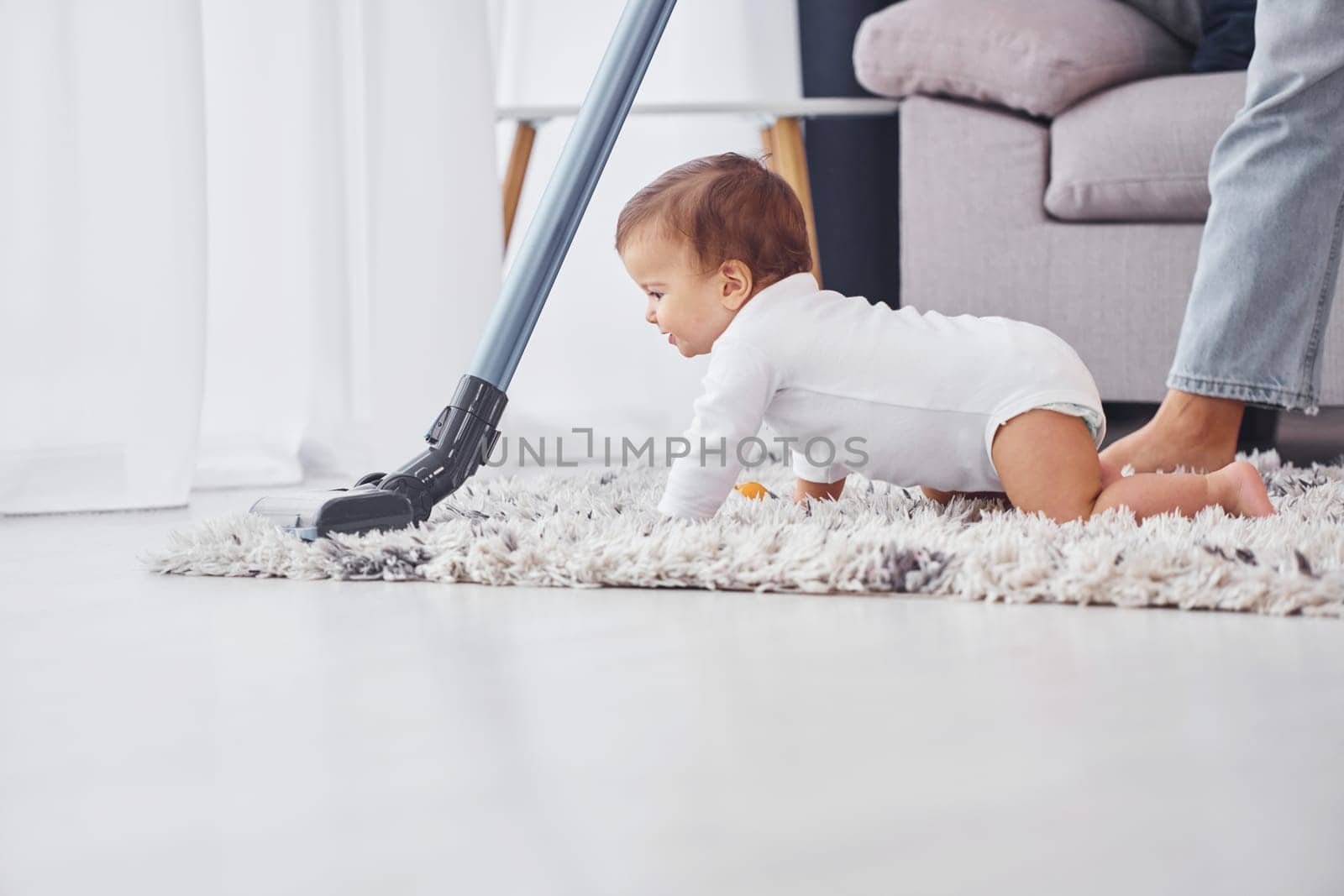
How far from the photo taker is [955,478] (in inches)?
39.1

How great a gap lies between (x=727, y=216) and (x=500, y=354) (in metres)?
0.20

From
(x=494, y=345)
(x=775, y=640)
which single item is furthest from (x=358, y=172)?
(x=775, y=640)

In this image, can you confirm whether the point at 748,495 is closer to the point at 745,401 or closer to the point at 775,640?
the point at 745,401

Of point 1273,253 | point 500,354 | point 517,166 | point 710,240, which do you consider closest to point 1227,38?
point 1273,253

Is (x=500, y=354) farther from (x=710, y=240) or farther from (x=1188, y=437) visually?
(x=1188, y=437)

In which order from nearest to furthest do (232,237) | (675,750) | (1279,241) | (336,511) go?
(675,750) < (336,511) < (1279,241) < (232,237)

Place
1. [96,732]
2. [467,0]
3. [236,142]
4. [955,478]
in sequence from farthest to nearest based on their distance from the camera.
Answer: [467,0], [236,142], [955,478], [96,732]

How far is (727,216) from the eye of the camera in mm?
997

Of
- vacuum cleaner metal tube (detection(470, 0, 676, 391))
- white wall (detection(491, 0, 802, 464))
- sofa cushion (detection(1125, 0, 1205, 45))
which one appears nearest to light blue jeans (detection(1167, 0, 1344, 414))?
vacuum cleaner metal tube (detection(470, 0, 676, 391))

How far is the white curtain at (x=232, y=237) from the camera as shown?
1.35 m

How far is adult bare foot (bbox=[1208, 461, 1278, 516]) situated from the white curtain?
39.7 inches

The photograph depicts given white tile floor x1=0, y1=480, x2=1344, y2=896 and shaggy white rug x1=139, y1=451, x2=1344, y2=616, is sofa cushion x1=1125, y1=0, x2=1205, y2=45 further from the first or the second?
white tile floor x1=0, y1=480, x2=1344, y2=896

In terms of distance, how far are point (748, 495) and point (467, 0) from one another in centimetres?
98

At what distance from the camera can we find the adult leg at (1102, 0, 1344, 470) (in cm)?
114
